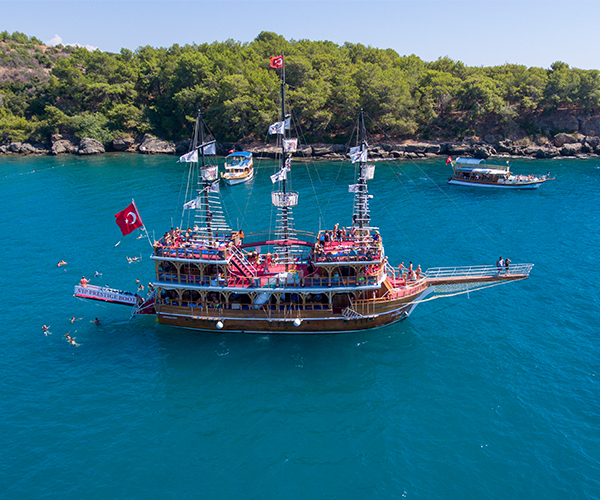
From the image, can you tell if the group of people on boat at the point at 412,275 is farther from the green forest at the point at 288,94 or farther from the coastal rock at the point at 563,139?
the coastal rock at the point at 563,139

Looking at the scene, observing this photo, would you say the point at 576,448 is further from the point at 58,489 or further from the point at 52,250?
the point at 52,250

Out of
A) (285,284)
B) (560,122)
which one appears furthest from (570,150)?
(285,284)

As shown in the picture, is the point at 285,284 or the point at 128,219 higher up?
the point at 128,219

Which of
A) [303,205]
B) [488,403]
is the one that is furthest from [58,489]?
[303,205]

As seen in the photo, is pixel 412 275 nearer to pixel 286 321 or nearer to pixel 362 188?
pixel 362 188

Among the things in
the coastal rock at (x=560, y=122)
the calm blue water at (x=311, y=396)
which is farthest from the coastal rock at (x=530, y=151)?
the calm blue water at (x=311, y=396)

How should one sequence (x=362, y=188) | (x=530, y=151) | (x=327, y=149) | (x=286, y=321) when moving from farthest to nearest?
1. (x=327, y=149)
2. (x=530, y=151)
3. (x=362, y=188)
4. (x=286, y=321)

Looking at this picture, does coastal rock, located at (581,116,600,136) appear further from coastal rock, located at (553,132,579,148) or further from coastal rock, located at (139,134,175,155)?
coastal rock, located at (139,134,175,155)

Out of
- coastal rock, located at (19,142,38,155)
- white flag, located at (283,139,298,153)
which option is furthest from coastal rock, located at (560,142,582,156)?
coastal rock, located at (19,142,38,155)
